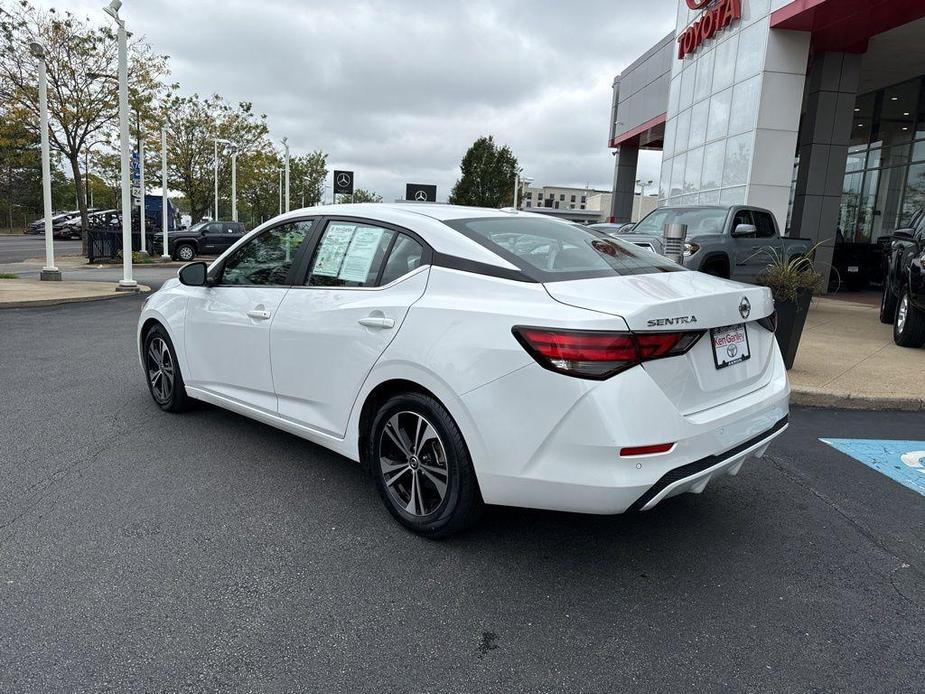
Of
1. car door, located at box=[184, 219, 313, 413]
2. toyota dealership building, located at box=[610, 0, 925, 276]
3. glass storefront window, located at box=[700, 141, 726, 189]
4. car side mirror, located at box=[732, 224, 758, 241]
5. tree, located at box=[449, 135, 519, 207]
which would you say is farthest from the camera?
tree, located at box=[449, 135, 519, 207]

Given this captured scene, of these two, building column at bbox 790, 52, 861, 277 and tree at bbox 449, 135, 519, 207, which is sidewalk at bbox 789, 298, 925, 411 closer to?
building column at bbox 790, 52, 861, 277

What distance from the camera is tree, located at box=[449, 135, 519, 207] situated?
63.3 m

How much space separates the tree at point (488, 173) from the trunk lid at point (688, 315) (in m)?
61.0

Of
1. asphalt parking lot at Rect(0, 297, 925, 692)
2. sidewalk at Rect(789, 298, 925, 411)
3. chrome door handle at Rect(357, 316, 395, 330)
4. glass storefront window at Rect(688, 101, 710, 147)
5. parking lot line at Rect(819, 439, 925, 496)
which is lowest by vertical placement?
asphalt parking lot at Rect(0, 297, 925, 692)

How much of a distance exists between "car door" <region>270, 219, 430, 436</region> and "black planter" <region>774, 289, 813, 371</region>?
4.39m

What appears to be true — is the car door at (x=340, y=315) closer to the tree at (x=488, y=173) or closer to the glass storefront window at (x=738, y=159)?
the glass storefront window at (x=738, y=159)

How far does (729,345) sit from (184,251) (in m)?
27.6

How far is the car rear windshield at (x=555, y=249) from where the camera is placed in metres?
3.18

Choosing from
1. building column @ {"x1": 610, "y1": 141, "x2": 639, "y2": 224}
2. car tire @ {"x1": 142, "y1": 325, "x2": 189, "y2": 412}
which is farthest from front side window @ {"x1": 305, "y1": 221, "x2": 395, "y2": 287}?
building column @ {"x1": 610, "y1": 141, "x2": 639, "y2": 224}

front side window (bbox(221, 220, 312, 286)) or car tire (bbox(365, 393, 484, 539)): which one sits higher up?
front side window (bbox(221, 220, 312, 286))

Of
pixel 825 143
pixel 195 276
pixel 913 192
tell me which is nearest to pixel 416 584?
pixel 195 276

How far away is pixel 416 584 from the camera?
2.93m

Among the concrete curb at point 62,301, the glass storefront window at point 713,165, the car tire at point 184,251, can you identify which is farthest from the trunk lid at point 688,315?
the car tire at point 184,251

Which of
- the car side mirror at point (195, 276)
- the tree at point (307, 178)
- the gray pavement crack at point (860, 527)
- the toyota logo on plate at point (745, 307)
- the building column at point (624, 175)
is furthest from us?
the tree at point (307, 178)
